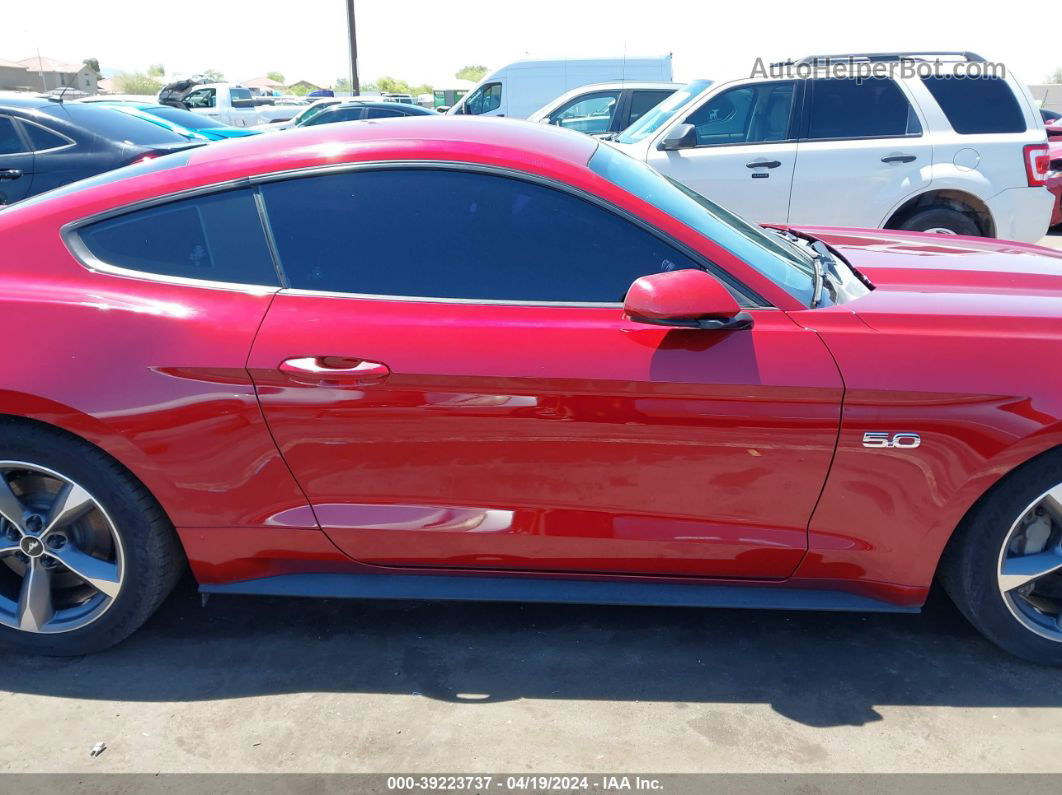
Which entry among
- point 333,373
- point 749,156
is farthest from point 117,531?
point 749,156

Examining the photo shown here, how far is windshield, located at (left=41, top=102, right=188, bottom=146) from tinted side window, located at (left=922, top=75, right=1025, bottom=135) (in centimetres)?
641

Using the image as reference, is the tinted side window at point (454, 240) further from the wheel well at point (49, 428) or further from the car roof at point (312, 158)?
the wheel well at point (49, 428)

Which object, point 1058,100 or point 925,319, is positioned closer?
point 925,319

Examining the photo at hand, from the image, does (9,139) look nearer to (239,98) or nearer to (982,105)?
(982,105)

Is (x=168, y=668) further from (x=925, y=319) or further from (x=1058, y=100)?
(x=1058, y=100)

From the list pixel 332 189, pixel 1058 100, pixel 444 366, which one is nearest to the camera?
pixel 444 366

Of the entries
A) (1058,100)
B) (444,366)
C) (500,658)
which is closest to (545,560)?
(500,658)

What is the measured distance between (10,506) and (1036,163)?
6.65 m

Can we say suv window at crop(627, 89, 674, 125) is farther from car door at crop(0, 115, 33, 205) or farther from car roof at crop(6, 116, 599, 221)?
car roof at crop(6, 116, 599, 221)

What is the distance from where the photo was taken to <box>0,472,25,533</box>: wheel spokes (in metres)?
2.54

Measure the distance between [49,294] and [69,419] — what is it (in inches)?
14.7

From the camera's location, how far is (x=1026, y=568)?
246cm

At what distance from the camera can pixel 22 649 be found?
266cm

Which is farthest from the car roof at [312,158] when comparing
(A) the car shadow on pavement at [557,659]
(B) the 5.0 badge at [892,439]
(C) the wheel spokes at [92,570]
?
(A) the car shadow on pavement at [557,659]
